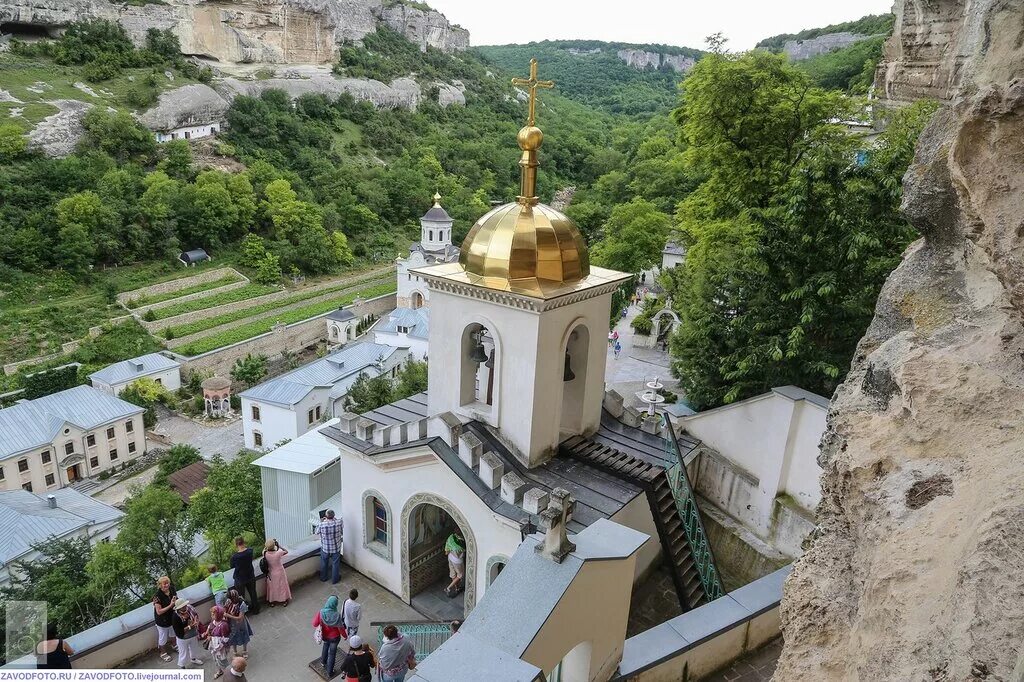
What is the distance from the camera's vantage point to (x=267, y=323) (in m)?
44.4

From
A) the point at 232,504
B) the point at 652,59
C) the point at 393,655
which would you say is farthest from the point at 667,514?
the point at 652,59

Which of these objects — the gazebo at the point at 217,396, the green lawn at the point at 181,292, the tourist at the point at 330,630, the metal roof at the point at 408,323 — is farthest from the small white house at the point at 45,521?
the green lawn at the point at 181,292

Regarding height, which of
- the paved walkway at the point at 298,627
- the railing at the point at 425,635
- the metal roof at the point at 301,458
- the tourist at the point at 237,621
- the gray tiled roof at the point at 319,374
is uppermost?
the tourist at the point at 237,621

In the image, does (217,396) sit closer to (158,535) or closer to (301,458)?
(158,535)

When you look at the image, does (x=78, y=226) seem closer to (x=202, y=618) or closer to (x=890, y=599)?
(x=202, y=618)

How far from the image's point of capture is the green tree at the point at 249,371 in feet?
126

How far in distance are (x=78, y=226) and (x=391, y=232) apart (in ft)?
89.7

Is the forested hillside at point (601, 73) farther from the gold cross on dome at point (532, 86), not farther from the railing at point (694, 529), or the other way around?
the railing at point (694, 529)

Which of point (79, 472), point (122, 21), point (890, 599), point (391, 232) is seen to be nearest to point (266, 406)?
point (79, 472)

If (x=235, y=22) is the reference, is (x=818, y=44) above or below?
above

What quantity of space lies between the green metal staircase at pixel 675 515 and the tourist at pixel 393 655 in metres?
3.44

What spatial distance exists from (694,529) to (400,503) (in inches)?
164

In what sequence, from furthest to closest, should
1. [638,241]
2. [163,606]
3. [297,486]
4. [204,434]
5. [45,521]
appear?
1. [204,434]
2. [638,241]
3. [45,521]
4. [297,486]
5. [163,606]

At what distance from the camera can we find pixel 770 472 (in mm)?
9805
